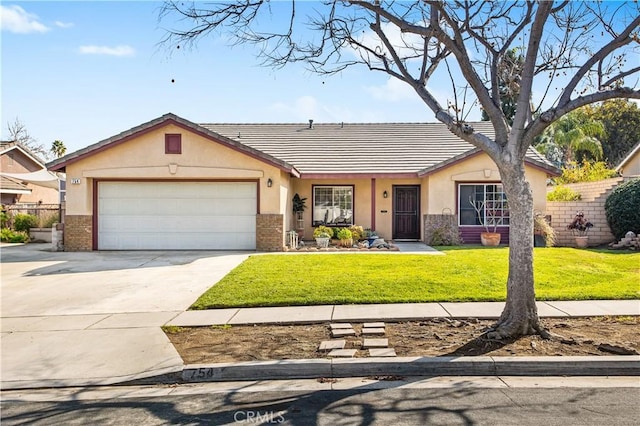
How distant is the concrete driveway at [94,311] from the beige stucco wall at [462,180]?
7860 millimetres

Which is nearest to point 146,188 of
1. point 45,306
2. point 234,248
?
point 234,248

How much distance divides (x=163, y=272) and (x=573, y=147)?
32.6 meters

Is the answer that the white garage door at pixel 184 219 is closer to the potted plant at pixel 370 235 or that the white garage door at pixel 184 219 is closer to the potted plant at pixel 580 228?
the potted plant at pixel 370 235

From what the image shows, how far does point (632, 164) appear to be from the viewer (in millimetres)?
27344

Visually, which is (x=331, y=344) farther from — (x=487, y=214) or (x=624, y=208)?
(x=624, y=208)

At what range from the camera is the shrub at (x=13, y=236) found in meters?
20.3

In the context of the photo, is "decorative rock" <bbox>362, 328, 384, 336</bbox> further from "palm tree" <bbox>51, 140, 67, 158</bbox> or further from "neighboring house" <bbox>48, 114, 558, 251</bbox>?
"palm tree" <bbox>51, 140, 67, 158</bbox>

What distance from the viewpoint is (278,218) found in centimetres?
1596

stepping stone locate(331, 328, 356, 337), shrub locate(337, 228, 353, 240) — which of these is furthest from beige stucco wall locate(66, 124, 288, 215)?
stepping stone locate(331, 328, 356, 337)

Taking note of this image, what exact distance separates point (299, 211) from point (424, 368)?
14.2 meters

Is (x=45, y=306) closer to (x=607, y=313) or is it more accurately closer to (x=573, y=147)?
(x=607, y=313)

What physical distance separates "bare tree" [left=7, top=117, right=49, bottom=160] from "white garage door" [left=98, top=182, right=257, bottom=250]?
128 ft

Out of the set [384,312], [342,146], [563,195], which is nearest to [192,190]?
[342,146]

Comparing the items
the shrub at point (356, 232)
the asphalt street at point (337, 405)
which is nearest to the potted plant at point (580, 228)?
the shrub at point (356, 232)
